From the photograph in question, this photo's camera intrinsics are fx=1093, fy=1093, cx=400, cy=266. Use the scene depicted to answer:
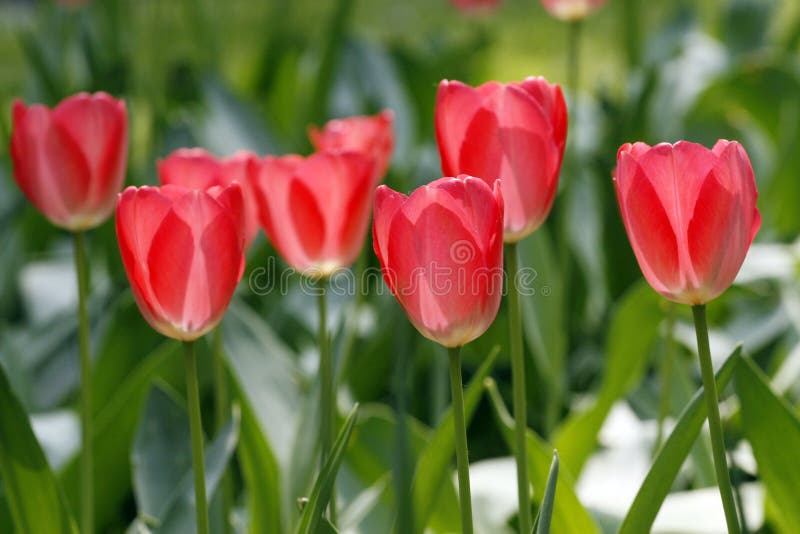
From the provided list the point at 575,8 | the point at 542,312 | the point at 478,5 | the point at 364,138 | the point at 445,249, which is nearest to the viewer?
the point at 445,249

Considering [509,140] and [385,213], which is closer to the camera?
[385,213]

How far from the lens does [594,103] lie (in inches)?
112

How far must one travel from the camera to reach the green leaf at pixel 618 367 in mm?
1319

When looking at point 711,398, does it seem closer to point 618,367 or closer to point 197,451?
point 197,451

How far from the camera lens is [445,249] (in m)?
0.71

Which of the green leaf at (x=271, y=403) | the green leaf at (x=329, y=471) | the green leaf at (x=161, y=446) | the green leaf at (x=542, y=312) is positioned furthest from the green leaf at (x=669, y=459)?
the green leaf at (x=542, y=312)

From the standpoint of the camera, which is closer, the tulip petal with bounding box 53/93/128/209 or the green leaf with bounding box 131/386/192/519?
the tulip petal with bounding box 53/93/128/209

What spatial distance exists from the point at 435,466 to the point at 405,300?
361mm

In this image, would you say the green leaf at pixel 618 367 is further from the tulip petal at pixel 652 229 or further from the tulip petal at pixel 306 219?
the tulip petal at pixel 652 229

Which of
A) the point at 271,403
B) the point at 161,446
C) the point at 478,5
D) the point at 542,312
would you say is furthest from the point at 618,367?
the point at 478,5

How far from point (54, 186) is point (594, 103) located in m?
2.00

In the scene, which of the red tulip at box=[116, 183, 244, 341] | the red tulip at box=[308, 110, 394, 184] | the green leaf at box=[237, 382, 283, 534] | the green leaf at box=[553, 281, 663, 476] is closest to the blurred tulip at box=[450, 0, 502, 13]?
the green leaf at box=[553, 281, 663, 476]

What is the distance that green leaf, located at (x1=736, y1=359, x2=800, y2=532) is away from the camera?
3.07ft

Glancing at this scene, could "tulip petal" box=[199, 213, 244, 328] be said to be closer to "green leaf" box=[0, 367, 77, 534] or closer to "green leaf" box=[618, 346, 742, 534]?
"green leaf" box=[0, 367, 77, 534]
